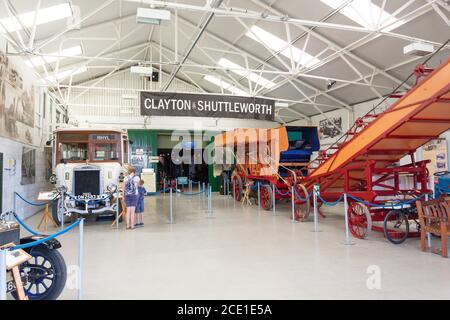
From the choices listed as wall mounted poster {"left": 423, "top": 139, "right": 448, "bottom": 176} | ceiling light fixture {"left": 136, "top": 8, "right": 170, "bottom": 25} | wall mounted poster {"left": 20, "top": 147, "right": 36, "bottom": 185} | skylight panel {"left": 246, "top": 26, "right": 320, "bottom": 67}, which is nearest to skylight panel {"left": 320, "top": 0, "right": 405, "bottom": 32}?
skylight panel {"left": 246, "top": 26, "right": 320, "bottom": 67}

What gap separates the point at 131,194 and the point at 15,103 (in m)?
3.90

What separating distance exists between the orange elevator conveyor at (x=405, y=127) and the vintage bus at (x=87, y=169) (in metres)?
5.17

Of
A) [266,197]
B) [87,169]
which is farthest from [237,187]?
[87,169]

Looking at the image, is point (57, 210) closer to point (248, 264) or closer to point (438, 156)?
point (248, 264)

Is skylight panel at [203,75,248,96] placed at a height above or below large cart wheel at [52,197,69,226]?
above

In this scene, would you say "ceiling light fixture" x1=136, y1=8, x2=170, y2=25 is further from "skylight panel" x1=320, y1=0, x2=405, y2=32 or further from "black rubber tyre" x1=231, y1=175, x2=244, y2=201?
"black rubber tyre" x1=231, y1=175, x2=244, y2=201

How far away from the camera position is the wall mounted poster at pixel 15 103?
23.5ft

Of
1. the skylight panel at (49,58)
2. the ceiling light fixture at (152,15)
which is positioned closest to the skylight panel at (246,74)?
the skylight panel at (49,58)

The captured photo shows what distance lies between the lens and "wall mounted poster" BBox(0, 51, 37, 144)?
7.18 metres

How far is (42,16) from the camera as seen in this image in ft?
27.9

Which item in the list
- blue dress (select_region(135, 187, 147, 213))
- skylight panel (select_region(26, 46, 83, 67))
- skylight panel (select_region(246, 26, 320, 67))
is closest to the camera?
blue dress (select_region(135, 187, 147, 213))

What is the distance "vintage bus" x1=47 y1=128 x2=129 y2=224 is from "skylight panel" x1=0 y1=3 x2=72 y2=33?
2930 mm

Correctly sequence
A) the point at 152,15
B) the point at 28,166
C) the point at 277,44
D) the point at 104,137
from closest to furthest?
the point at 152,15 < the point at 104,137 < the point at 28,166 < the point at 277,44

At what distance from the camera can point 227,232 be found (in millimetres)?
6867
